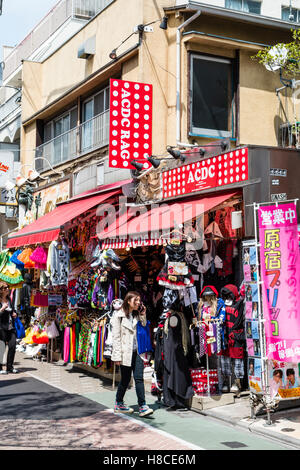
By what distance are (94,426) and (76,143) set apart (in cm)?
1163

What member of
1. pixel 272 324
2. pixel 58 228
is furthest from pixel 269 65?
pixel 272 324

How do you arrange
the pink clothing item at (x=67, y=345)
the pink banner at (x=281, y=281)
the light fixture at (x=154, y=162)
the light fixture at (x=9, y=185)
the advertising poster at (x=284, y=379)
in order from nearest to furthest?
the pink banner at (x=281, y=281)
the advertising poster at (x=284, y=379)
the light fixture at (x=154, y=162)
the pink clothing item at (x=67, y=345)
the light fixture at (x=9, y=185)

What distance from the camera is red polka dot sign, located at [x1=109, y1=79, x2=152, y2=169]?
13.2 meters

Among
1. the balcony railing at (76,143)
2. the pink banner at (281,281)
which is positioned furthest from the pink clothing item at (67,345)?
the pink banner at (281,281)

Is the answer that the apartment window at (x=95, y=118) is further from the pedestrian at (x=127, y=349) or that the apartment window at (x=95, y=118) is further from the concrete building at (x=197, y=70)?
the pedestrian at (x=127, y=349)

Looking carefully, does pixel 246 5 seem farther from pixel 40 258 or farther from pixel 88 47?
pixel 40 258

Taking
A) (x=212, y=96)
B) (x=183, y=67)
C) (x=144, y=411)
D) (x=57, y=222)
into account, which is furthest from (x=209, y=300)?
(x=183, y=67)

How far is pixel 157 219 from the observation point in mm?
11078

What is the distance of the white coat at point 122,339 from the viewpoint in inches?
344

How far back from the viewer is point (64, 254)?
14.0 m

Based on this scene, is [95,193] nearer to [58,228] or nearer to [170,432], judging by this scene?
[58,228]

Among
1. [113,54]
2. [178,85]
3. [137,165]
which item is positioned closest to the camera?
[137,165]

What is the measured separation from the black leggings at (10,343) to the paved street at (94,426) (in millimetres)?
1828

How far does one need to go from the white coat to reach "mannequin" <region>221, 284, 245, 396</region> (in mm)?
1914
